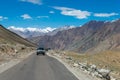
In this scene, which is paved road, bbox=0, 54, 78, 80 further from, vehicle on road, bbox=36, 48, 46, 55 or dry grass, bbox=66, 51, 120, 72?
vehicle on road, bbox=36, 48, 46, 55

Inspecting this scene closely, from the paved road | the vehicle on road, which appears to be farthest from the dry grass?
the paved road

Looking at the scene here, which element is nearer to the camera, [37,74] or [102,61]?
[37,74]

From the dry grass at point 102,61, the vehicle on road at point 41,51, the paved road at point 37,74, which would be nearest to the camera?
the paved road at point 37,74

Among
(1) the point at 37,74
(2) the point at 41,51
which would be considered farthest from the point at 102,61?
(1) the point at 37,74

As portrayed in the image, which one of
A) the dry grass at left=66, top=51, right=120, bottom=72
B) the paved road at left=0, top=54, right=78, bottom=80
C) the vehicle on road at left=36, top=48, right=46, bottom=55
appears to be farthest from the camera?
the vehicle on road at left=36, top=48, right=46, bottom=55

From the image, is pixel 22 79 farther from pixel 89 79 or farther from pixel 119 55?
pixel 119 55

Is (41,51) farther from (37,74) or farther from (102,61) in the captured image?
(37,74)

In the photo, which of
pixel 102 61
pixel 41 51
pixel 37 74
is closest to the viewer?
pixel 37 74

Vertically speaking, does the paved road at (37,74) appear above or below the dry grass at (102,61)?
below

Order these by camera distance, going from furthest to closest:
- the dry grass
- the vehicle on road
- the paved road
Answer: the vehicle on road
the dry grass
the paved road

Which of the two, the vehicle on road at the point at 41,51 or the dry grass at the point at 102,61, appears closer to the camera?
the dry grass at the point at 102,61

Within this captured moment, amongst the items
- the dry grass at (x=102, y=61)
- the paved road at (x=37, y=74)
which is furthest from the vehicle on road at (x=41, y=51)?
the paved road at (x=37, y=74)

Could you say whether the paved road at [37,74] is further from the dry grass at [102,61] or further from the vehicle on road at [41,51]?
the vehicle on road at [41,51]

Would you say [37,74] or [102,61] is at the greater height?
[102,61]
